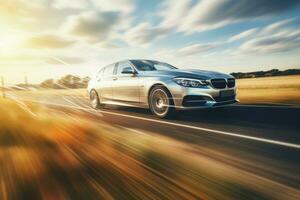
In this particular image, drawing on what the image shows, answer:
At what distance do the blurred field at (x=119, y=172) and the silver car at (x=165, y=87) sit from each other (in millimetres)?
2227

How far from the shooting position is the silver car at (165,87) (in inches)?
268

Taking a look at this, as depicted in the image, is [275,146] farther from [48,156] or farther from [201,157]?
[48,156]

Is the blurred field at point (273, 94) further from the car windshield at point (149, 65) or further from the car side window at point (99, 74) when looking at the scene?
the car side window at point (99, 74)

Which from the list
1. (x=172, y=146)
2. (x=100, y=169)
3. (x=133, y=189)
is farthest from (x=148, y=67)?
(x=133, y=189)

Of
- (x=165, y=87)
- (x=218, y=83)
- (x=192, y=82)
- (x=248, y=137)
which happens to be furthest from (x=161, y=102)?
(x=248, y=137)

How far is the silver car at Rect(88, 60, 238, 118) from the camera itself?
22.3 ft

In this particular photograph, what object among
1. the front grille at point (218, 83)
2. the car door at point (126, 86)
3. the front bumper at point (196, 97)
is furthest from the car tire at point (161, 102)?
the front grille at point (218, 83)

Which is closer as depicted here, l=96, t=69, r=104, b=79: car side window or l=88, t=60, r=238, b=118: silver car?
l=88, t=60, r=238, b=118: silver car

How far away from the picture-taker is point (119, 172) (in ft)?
10.0

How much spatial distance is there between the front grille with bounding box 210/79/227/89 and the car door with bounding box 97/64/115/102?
3658 mm

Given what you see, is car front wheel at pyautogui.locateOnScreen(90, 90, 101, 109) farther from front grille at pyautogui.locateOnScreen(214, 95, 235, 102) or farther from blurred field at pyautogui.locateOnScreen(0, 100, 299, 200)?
blurred field at pyautogui.locateOnScreen(0, 100, 299, 200)

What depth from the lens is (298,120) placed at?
6.16m

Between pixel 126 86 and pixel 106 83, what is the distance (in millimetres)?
1482

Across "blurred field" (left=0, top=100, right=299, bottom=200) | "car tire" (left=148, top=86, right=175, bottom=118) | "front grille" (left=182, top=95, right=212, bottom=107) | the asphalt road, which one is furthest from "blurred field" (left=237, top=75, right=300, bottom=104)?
"blurred field" (left=0, top=100, right=299, bottom=200)
